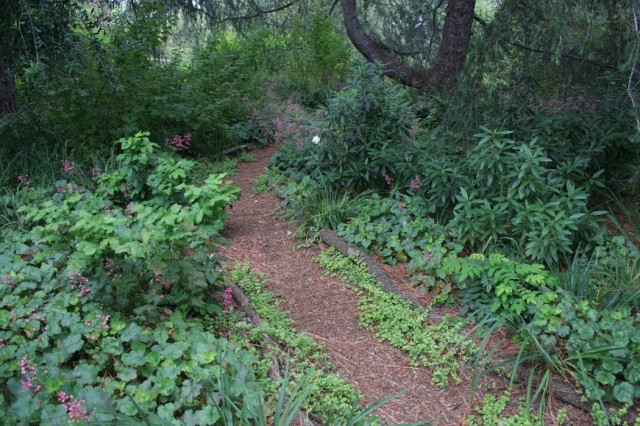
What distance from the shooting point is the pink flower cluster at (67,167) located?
4.71 metres

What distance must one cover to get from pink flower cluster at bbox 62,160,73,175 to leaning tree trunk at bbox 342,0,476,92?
3624 millimetres

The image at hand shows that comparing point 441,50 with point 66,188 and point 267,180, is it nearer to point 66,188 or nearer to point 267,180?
point 267,180

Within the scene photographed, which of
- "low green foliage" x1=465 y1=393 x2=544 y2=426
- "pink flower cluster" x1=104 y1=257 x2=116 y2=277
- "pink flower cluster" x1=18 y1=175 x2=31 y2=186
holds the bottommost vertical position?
"low green foliage" x1=465 y1=393 x2=544 y2=426

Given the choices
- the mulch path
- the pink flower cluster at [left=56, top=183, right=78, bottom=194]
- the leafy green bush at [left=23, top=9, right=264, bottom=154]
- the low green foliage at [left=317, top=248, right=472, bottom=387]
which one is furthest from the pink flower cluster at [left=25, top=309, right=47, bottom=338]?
the leafy green bush at [left=23, top=9, right=264, bottom=154]

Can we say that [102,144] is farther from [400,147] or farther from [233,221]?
[400,147]

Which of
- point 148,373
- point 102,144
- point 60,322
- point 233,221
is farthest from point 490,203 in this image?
point 102,144

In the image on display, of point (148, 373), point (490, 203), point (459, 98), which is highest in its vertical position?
point (459, 98)

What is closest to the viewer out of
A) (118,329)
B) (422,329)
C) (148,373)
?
(148,373)

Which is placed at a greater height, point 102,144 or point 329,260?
point 102,144

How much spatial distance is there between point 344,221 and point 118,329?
2356 millimetres

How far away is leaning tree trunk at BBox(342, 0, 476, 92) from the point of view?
672 centimetres

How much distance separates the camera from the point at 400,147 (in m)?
4.95

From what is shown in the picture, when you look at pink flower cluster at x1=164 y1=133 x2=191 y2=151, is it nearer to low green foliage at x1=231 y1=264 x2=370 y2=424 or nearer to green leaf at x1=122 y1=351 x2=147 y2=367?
low green foliage at x1=231 y1=264 x2=370 y2=424

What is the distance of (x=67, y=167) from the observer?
4.70m
